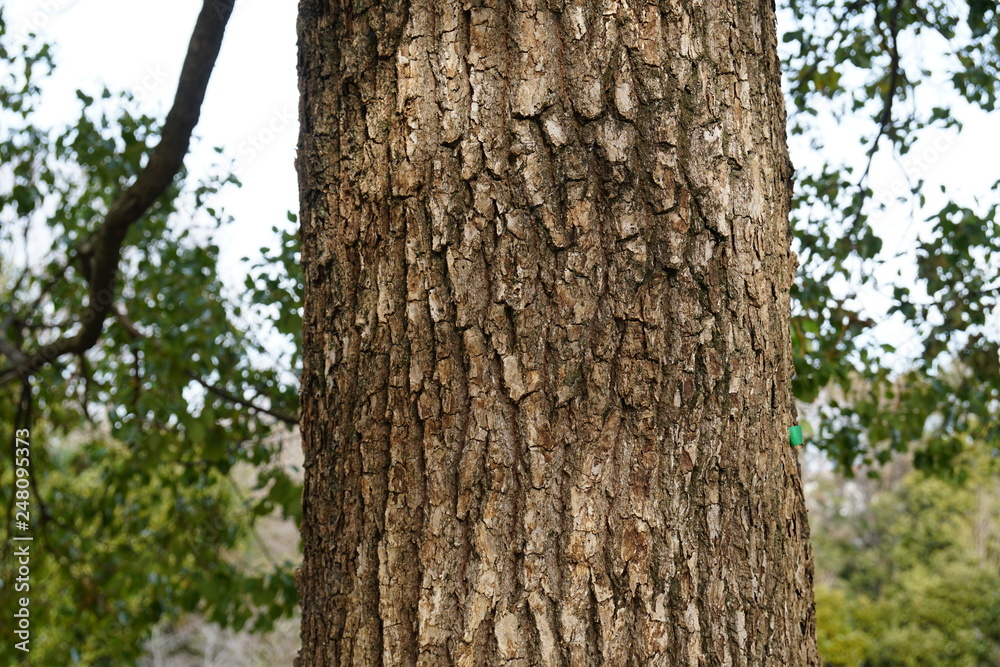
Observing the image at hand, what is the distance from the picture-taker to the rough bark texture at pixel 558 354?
3.23 feet

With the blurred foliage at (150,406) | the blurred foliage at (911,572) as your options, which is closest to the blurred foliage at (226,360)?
the blurred foliage at (150,406)

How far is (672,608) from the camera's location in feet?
3.23

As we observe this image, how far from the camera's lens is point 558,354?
3.31 feet

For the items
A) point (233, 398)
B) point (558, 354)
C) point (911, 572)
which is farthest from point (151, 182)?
point (911, 572)

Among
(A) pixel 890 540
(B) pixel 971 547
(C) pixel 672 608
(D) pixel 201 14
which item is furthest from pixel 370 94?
(A) pixel 890 540

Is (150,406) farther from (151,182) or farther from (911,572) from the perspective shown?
(911,572)

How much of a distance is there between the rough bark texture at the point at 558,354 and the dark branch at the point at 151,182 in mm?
942

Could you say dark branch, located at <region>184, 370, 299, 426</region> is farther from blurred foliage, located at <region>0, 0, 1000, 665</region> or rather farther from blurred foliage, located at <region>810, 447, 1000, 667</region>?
blurred foliage, located at <region>810, 447, 1000, 667</region>

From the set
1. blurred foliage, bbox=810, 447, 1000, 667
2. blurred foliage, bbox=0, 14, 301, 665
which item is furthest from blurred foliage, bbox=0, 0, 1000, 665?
blurred foliage, bbox=810, 447, 1000, 667

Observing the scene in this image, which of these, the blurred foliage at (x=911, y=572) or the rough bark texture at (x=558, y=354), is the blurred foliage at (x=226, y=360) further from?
the blurred foliage at (x=911, y=572)

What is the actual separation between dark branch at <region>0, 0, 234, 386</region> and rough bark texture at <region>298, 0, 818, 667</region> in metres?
0.94

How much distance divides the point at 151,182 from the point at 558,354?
5.72 feet

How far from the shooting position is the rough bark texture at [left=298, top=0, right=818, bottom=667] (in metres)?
0.99

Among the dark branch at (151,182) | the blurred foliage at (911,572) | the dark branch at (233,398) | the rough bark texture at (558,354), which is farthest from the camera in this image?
the blurred foliage at (911,572)
